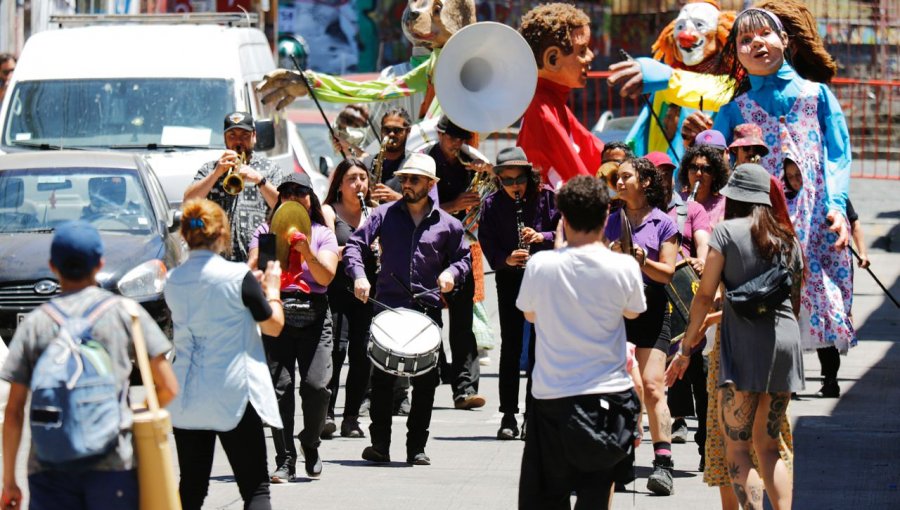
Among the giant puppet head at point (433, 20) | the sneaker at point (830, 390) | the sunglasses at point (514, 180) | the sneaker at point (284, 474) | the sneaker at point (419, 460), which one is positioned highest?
the giant puppet head at point (433, 20)

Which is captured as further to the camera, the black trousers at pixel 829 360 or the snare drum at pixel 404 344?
the black trousers at pixel 829 360

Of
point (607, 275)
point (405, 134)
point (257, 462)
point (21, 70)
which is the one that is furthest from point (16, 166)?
point (607, 275)

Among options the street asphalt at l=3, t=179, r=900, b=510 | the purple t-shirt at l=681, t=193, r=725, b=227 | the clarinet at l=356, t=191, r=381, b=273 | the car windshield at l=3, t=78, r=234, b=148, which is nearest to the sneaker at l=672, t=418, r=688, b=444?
the street asphalt at l=3, t=179, r=900, b=510

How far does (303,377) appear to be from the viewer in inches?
348

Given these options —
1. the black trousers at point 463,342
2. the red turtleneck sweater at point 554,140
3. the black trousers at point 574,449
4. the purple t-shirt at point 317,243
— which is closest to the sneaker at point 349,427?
the black trousers at point 463,342

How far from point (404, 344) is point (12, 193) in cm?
456

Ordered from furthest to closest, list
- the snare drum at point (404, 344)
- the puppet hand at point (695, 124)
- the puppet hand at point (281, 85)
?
the puppet hand at point (281, 85) → the puppet hand at point (695, 124) → the snare drum at point (404, 344)

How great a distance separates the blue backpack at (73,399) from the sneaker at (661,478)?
3584mm

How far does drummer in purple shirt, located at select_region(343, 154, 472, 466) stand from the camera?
9211 millimetres

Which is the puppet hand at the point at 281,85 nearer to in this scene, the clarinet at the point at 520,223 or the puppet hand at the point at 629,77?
the puppet hand at the point at 629,77

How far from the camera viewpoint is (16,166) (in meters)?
12.4

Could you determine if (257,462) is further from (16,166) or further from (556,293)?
(16,166)

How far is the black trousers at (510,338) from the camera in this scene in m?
9.93

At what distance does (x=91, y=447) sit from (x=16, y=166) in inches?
290
